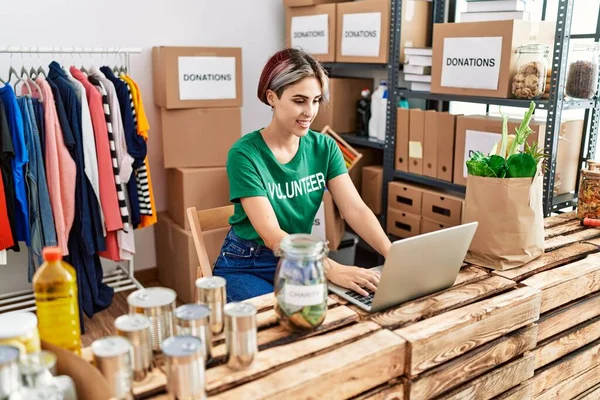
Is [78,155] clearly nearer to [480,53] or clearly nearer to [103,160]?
[103,160]

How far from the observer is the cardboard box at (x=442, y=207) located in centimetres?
271

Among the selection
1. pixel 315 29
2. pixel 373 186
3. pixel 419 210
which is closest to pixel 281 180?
pixel 419 210

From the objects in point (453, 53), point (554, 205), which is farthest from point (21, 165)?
point (554, 205)

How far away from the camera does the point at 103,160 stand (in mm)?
2760

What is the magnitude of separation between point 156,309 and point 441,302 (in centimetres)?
74

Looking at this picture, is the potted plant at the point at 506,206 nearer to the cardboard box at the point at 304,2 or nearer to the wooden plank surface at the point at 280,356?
the wooden plank surface at the point at 280,356

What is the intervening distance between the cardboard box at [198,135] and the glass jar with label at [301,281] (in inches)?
83.4

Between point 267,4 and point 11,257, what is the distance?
220cm

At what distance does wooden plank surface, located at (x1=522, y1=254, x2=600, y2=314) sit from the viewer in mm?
1650

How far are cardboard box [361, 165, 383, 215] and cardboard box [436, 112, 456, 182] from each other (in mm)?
460

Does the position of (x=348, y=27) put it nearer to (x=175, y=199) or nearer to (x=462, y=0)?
(x=462, y=0)

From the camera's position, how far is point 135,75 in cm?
334

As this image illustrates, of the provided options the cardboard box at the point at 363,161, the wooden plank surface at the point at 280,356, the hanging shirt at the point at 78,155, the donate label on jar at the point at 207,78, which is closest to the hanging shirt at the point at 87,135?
the hanging shirt at the point at 78,155

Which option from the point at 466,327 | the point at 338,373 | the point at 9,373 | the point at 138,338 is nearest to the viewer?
the point at 9,373
